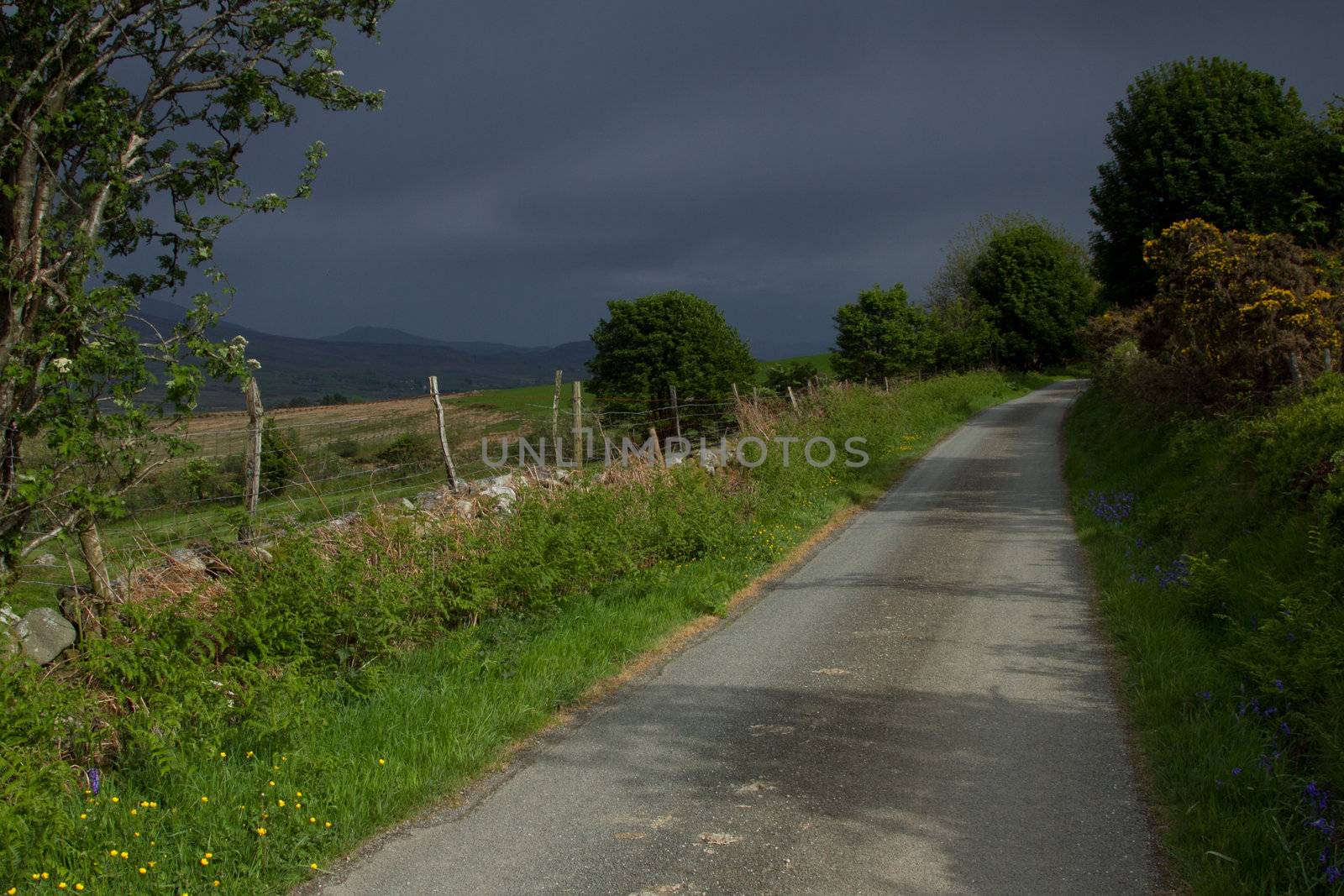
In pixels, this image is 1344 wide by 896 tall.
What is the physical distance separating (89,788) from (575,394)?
26.4 feet

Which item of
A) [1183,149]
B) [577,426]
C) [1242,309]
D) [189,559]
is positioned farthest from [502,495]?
[1183,149]

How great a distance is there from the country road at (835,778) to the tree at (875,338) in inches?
1422

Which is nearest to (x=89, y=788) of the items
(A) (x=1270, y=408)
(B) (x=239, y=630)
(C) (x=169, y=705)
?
(C) (x=169, y=705)

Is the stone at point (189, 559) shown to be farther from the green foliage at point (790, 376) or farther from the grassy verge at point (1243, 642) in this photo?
the green foliage at point (790, 376)

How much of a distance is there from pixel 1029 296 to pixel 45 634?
6202cm

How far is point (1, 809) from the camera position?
377 cm

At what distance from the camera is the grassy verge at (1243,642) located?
13.4 feet

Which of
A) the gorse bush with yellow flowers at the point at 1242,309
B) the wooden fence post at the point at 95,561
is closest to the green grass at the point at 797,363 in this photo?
the gorse bush with yellow flowers at the point at 1242,309

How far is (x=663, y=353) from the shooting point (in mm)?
41188

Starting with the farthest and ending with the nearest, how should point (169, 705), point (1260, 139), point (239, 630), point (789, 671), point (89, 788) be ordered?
1. point (1260, 139)
2. point (789, 671)
3. point (239, 630)
4. point (169, 705)
5. point (89, 788)

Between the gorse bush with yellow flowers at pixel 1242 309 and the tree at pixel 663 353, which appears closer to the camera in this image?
the gorse bush with yellow flowers at pixel 1242 309

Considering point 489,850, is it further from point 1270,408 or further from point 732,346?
point 732,346

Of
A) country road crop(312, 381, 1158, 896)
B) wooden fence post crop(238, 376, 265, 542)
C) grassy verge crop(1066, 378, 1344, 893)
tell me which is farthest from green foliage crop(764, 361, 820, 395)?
wooden fence post crop(238, 376, 265, 542)

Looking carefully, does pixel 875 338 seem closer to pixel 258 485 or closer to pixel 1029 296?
pixel 1029 296
